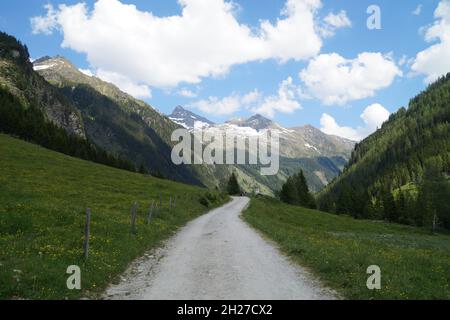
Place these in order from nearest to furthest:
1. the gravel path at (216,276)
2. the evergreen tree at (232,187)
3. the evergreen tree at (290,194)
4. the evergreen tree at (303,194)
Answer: the gravel path at (216,276)
the evergreen tree at (290,194)
the evergreen tree at (303,194)
the evergreen tree at (232,187)

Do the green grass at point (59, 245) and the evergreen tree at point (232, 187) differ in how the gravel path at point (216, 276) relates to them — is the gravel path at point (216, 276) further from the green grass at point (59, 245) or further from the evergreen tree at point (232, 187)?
the evergreen tree at point (232, 187)

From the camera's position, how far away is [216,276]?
621 inches

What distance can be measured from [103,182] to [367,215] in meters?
95.5

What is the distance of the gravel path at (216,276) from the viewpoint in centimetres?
1316

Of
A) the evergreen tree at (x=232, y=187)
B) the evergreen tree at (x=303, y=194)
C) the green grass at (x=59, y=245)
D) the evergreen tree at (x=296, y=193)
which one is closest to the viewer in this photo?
the green grass at (x=59, y=245)

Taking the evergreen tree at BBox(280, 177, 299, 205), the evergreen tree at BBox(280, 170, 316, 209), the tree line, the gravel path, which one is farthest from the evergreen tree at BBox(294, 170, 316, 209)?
the gravel path

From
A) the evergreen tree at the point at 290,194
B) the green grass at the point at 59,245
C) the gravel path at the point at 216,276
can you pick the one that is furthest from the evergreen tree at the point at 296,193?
the gravel path at the point at 216,276

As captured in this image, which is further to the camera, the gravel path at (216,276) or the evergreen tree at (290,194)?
the evergreen tree at (290,194)

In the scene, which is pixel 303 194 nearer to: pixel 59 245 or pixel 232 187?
pixel 232 187

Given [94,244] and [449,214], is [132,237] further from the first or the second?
[449,214]

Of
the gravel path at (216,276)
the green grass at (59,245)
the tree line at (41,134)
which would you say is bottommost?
the gravel path at (216,276)

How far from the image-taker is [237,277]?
51.1 ft
